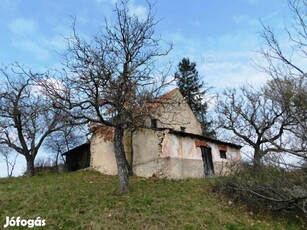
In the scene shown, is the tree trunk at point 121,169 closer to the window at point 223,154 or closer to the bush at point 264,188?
the bush at point 264,188

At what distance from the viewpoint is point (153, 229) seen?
29.3 feet

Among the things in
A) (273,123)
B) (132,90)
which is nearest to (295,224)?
(132,90)

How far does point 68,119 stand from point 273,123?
1759 centimetres

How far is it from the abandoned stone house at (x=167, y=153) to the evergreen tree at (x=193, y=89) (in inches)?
359

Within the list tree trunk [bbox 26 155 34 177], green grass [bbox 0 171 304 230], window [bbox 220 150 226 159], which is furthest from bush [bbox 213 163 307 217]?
tree trunk [bbox 26 155 34 177]

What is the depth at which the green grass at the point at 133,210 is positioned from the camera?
365 inches

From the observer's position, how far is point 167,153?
59.4ft

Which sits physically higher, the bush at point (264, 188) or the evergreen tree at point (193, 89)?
the evergreen tree at point (193, 89)

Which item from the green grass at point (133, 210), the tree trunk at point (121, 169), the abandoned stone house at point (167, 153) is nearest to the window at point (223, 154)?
the abandoned stone house at point (167, 153)

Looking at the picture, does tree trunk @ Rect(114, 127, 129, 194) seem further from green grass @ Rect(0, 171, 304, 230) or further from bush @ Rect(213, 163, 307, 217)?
bush @ Rect(213, 163, 307, 217)

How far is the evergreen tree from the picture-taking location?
3177 centimetres

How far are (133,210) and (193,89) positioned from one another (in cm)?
2475

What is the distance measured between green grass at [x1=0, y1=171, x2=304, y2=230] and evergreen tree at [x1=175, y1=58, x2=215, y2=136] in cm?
1838

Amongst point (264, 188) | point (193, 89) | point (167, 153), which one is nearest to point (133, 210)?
point (264, 188)
